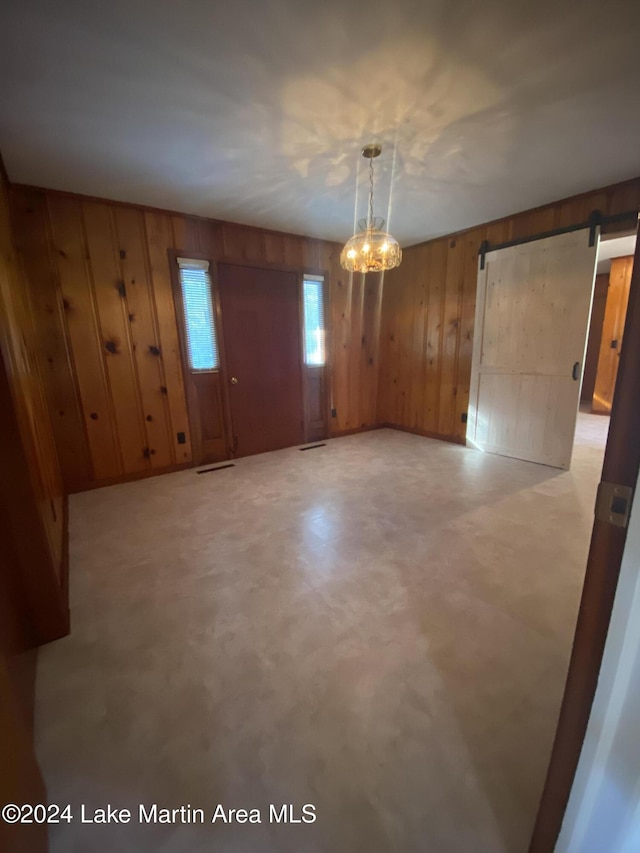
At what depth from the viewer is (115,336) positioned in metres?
3.11

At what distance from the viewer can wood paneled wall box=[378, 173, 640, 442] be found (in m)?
3.75

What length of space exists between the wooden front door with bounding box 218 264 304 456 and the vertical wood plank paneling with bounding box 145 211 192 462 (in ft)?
1.61

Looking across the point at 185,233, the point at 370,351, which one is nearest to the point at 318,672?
the point at 185,233

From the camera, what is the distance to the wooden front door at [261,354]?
3680mm

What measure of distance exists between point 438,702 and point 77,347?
343 centimetres

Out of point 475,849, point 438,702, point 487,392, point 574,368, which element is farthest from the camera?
point 487,392

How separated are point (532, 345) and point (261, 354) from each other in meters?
2.78

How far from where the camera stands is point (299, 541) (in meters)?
2.25

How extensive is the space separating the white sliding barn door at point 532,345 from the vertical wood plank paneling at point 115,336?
356 cm

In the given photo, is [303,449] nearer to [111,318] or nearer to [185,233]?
[111,318]

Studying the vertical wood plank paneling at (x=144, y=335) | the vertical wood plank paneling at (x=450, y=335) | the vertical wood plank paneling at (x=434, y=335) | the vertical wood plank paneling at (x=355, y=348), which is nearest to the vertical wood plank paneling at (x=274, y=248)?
the vertical wood plank paneling at (x=355, y=348)

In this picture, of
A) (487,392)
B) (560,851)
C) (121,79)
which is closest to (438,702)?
(560,851)

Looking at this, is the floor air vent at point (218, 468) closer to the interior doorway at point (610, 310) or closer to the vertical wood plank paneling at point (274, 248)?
the vertical wood plank paneling at point (274, 248)

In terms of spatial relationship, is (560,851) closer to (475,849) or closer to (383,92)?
(475,849)
